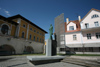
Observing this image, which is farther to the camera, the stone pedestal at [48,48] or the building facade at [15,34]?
the building facade at [15,34]

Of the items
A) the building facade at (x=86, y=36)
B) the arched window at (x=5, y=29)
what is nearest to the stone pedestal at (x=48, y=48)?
the building facade at (x=86, y=36)

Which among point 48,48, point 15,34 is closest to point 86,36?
point 48,48

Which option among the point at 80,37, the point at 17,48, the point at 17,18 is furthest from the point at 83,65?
the point at 17,18

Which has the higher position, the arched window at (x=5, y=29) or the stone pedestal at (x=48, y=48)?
the arched window at (x=5, y=29)

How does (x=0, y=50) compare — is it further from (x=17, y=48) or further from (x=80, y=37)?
(x=80, y=37)

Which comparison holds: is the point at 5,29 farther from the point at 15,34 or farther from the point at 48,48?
the point at 48,48

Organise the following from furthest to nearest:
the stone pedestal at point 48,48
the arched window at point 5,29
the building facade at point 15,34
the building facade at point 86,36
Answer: the building facade at point 86,36 < the arched window at point 5,29 < the building facade at point 15,34 < the stone pedestal at point 48,48

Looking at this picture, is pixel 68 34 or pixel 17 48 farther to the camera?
pixel 68 34

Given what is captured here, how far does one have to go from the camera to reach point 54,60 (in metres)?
7.93

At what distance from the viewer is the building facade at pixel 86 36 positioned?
58.7 ft

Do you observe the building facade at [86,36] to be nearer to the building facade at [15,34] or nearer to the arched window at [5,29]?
the building facade at [15,34]

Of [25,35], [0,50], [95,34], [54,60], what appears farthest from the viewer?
[25,35]

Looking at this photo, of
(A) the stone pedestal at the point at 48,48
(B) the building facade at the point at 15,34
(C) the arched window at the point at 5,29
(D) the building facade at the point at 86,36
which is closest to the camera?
(A) the stone pedestal at the point at 48,48

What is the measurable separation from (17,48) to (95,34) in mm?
22013
